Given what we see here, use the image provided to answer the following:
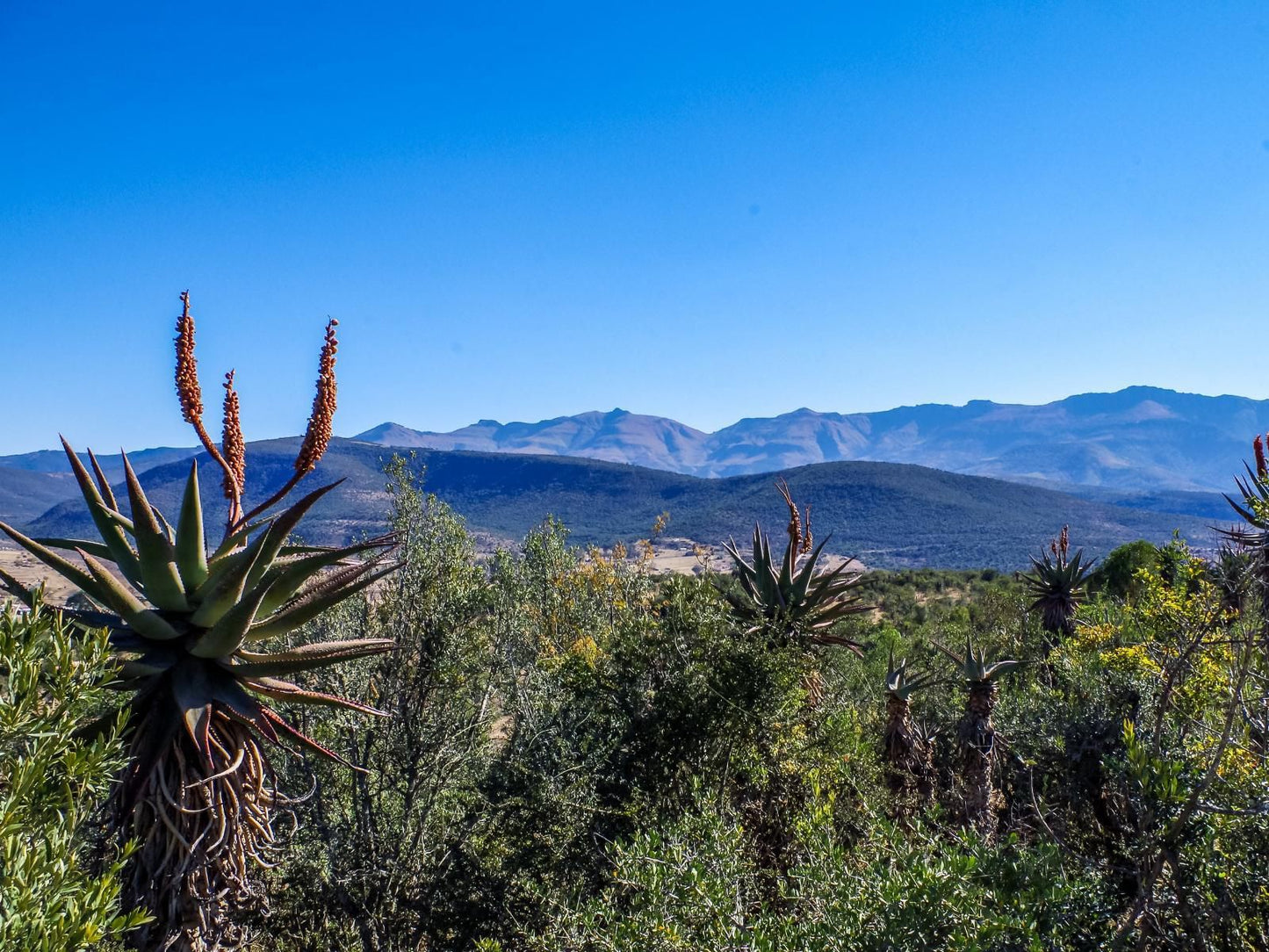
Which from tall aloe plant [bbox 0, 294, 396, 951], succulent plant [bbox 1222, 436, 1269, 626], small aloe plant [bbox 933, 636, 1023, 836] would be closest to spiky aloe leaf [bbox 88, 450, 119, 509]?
tall aloe plant [bbox 0, 294, 396, 951]

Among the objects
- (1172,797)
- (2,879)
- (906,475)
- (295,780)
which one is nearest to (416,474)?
(295,780)

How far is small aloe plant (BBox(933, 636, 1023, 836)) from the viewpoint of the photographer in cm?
1093

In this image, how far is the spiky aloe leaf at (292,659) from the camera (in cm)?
421

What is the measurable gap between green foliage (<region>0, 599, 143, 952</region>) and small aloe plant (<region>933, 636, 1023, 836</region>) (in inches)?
427

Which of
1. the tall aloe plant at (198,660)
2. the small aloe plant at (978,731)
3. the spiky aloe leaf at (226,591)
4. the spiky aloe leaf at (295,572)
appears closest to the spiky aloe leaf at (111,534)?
the tall aloe plant at (198,660)

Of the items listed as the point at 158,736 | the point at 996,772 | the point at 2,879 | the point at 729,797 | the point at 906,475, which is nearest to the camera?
the point at 2,879

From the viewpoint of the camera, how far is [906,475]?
166 m

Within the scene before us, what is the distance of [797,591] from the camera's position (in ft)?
34.5

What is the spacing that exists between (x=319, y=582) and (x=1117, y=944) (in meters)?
4.71

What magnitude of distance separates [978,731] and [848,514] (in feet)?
473

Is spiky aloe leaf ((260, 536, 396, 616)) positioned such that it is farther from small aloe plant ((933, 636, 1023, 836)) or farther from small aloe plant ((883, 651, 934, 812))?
small aloe plant ((933, 636, 1023, 836))

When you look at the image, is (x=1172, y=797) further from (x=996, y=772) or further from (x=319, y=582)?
(x=996, y=772)

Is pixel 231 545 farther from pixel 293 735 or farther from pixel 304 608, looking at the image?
pixel 293 735

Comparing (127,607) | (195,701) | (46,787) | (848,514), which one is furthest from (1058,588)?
(848,514)
